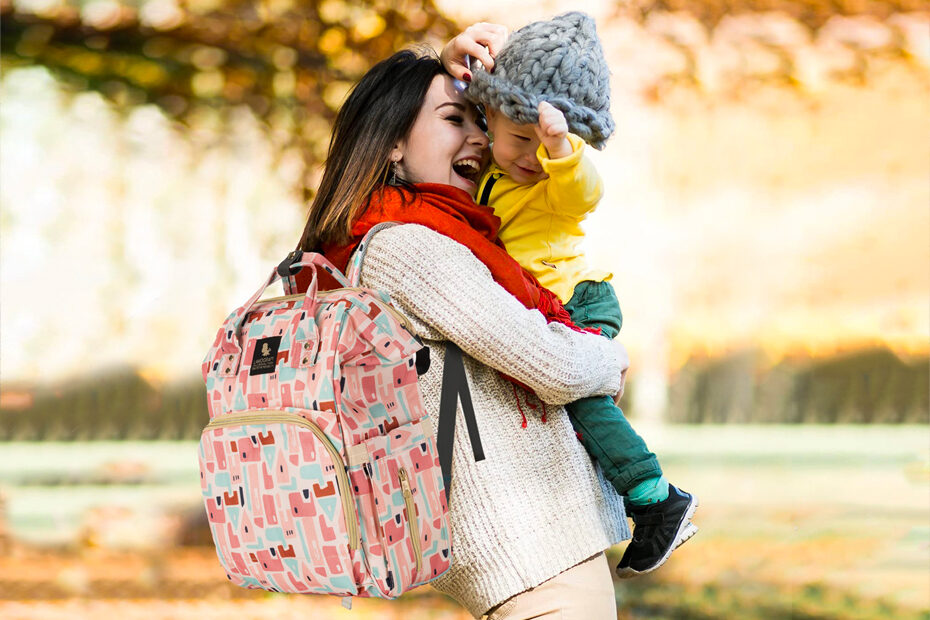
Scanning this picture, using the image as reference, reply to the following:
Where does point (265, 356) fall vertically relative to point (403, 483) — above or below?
above

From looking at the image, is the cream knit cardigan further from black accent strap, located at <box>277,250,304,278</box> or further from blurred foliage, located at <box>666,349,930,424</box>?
blurred foliage, located at <box>666,349,930,424</box>

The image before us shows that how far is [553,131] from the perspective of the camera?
1104mm

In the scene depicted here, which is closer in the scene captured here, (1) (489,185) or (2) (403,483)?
(2) (403,483)

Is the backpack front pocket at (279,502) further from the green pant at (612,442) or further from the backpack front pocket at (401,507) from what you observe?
the green pant at (612,442)

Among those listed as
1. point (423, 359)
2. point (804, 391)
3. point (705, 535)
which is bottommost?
point (705, 535)

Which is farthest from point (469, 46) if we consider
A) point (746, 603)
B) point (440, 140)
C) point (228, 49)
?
point (746, 603)

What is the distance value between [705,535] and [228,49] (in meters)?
2.21

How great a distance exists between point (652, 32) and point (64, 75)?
6.44 ft

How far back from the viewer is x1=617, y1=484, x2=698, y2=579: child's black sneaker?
1224 millimetres

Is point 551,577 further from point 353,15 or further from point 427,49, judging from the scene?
point 353,15

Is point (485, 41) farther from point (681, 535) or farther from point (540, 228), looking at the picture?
point (681, 535)

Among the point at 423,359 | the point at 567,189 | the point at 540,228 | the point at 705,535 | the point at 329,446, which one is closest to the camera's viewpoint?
the point at 329,446

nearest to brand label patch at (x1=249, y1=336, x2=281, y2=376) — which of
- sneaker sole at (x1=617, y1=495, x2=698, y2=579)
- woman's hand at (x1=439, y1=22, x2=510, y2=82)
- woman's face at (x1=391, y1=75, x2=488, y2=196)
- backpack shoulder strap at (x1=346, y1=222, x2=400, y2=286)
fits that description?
backpack shoulder strap at (x1=346, y1=222, x2=400, y2=286)

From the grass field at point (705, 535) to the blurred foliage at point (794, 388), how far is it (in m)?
0.04
